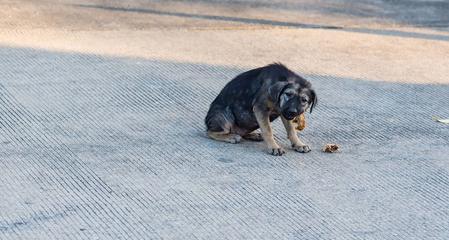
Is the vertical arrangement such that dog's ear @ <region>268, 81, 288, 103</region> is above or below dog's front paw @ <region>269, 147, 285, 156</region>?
above

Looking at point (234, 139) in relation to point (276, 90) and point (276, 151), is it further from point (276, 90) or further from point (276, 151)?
point (276, 90)

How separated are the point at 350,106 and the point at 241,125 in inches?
49.1

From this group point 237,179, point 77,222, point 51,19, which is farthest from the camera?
point 51,19

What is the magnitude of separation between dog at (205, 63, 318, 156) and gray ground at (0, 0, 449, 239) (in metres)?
0.11

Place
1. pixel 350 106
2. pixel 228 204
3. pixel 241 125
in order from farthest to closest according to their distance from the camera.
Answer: pixel 350 106, pixel 241 125, pixel 228 204

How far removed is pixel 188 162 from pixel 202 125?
907mm

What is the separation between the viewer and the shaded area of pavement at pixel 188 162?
5.52 metres

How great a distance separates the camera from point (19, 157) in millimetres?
6426

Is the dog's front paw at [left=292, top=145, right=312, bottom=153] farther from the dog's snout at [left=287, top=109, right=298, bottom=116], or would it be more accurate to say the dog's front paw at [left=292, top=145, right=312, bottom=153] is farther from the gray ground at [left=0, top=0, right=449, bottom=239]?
the dog's snout at [left=287, top=109, right=298, bottom=116]

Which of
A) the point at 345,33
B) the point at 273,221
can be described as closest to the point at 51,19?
the point at 345,33

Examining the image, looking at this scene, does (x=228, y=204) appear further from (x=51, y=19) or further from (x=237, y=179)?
(x=51, y=19)

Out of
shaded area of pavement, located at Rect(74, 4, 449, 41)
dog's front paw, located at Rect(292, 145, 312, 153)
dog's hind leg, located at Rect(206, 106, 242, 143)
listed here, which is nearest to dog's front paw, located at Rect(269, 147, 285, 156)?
dog's front paw, located at Rect(292, 145, 312, 153)

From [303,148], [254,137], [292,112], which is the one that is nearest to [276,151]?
[303,148]

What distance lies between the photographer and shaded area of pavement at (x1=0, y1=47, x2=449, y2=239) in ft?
18.1
